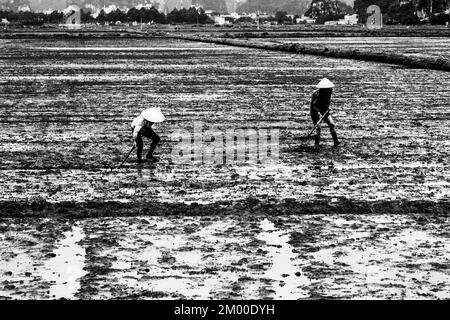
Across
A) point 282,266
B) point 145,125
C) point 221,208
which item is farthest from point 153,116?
point 282,266

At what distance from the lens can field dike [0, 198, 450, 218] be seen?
26.7 ft

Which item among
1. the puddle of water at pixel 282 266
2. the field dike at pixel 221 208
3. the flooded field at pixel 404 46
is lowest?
the puddle of water at pixel 282 266

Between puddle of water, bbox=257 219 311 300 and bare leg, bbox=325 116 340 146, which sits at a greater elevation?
bare leg, bbox=325 116 340 146

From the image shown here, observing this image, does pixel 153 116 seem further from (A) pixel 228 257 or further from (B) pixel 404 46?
(B) pixel 404 46

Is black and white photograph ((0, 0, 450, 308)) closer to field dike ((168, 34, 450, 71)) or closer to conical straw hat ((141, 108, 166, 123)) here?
conical straw hat ((141, 108, 166, 123))

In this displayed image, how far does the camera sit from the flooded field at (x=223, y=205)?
20.1ft

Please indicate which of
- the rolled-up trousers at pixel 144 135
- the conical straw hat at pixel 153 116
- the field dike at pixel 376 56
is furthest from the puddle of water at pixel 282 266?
the field dike at pixel 376 56

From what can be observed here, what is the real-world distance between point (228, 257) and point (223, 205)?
179 centimetres

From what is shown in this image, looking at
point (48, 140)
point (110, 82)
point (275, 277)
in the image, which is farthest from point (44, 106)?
point (275, 277)

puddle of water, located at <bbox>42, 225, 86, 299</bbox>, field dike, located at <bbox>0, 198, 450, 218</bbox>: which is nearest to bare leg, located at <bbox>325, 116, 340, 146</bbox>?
field dike, located at <bbox>0, 198, 450, 218</bbox>

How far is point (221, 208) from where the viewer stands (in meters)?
8.34

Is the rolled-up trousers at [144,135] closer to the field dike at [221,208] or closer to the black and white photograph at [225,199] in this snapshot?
the black and white photograph at [225,199]

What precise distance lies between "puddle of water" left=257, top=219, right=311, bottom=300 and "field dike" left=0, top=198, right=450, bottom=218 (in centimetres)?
59
